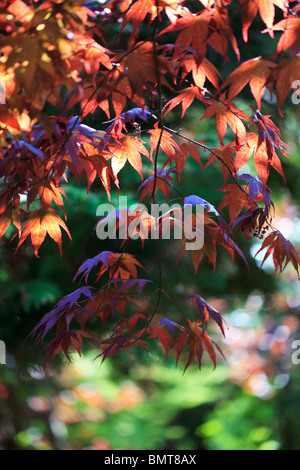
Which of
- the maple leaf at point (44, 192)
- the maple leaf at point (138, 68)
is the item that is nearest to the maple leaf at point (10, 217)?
the maple leaf at point (44, 192)

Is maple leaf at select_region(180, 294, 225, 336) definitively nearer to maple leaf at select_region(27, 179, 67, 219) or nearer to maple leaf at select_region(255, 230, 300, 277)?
maple leaf at select_region(255, 230, 300, 277)

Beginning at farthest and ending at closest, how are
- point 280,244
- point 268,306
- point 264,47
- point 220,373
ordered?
point 268,306
point 220,373
point 264,47
point 280,244

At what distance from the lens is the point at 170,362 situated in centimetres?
312

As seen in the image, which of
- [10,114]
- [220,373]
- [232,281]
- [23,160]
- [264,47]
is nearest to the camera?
[10,114]

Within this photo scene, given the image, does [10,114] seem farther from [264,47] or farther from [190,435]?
[190,435]

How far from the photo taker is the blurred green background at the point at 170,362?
8.64 feet

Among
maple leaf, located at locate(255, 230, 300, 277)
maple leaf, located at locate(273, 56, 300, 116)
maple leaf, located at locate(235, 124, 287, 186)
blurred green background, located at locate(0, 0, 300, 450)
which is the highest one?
maple leaf, located at locate(273, 56, 300, 116)

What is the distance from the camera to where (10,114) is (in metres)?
0.85

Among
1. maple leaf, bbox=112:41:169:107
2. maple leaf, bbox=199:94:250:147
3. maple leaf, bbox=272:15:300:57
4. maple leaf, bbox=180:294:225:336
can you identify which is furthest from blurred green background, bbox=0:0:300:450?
maple leaf, bbox=272:15:300:57

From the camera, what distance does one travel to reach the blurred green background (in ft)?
8.64

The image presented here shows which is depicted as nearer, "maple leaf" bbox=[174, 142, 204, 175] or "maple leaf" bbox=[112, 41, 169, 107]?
"maple leaf" bbox=[112, 41, 169, 107]

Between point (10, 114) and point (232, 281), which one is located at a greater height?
point (10, 114)

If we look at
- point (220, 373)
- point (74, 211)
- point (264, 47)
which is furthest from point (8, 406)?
point (264, 47)

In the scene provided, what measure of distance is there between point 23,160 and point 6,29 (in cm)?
27
